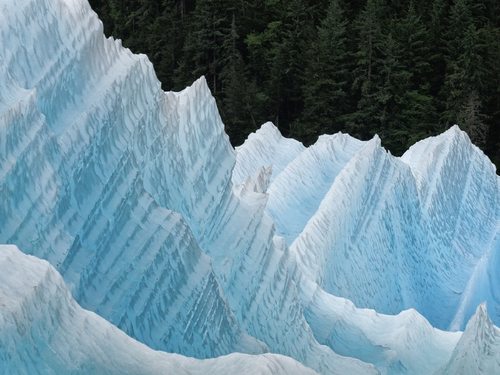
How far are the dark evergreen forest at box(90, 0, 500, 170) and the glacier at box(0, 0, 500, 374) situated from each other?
17.6 metres

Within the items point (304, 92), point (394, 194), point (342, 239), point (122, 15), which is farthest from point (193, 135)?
point (122, 15)

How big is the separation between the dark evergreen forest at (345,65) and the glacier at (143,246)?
17621mm

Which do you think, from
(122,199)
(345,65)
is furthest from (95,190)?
(345,65)

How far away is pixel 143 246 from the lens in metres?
5.27

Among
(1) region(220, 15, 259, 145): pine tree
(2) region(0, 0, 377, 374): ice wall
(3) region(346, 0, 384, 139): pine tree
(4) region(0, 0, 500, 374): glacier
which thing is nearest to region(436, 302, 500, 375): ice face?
(4) region(0, 0, 500, 374): glacier

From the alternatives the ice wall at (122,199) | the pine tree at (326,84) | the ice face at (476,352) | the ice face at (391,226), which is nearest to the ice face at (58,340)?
the ice wall at (122,199)

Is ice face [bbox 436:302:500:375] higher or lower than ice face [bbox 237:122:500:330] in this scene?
lower

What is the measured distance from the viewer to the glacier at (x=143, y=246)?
3801 millimetres

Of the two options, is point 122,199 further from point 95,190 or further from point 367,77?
point 367,77

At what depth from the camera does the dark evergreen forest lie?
26.3 metres

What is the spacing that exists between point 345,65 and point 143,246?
24.4m

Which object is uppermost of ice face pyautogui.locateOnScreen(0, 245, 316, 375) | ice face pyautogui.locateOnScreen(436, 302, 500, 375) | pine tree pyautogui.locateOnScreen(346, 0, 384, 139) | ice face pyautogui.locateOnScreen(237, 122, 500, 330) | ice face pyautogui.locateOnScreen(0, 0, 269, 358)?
pine tree pyautogui.locateOnScreen(346, 0, 384, 139)

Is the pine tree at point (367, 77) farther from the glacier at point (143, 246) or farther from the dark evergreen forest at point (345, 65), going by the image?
the glacier at point (143, 246)

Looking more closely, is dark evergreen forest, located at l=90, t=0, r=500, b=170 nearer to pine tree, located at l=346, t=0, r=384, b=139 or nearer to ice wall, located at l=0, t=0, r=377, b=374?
pine tree, located at l=346, t=0, r=384, b=139
